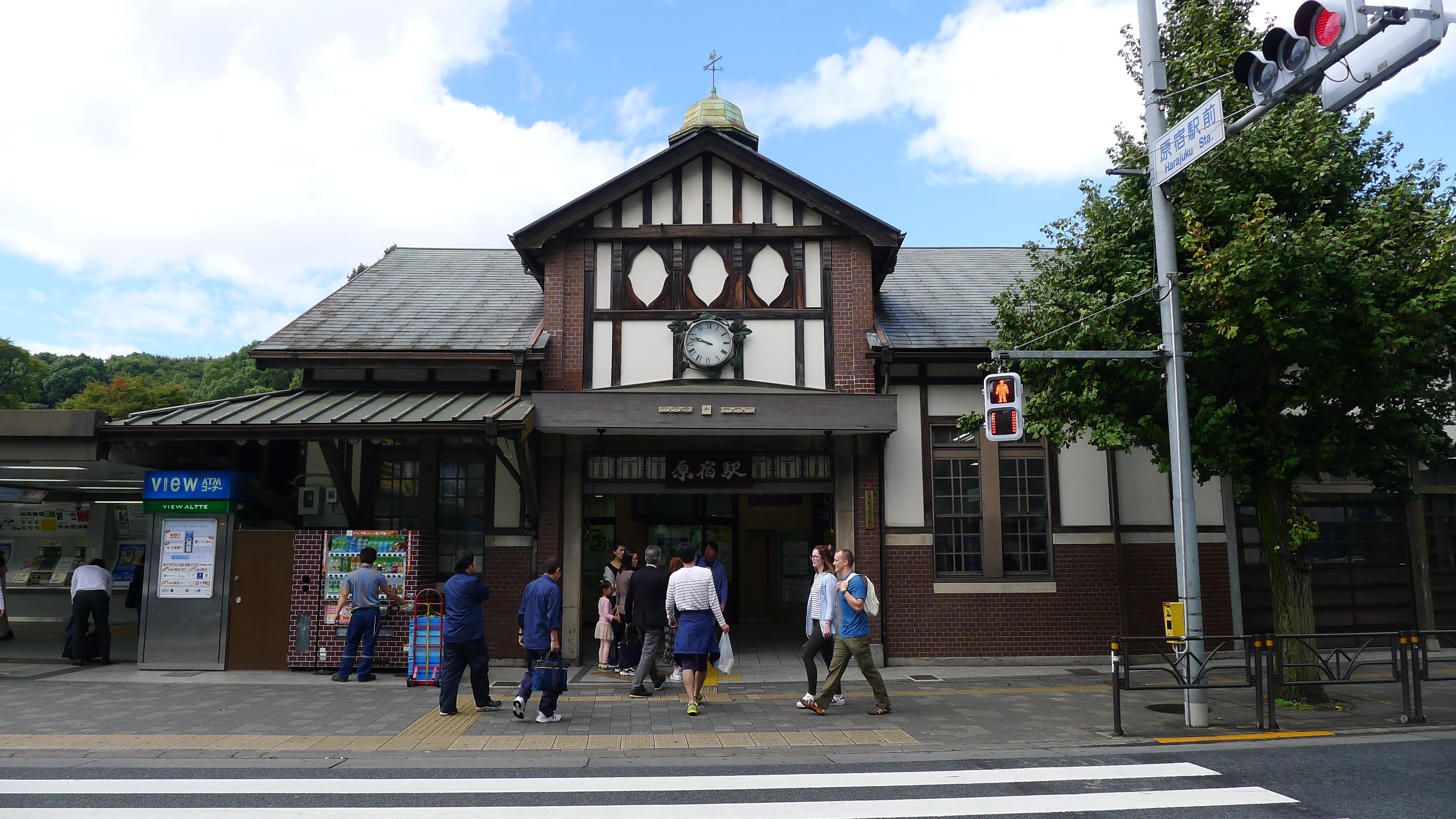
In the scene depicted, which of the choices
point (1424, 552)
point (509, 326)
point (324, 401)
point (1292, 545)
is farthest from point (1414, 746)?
point (324, 401)

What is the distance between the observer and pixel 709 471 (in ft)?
42.9

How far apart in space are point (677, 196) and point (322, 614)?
7948mm

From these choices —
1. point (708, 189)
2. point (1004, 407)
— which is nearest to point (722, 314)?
point (708, 189)

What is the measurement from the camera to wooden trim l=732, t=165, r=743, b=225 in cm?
1339

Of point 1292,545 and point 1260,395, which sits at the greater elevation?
point 1260,395

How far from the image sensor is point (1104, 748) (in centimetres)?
798

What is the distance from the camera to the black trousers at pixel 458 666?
897cm

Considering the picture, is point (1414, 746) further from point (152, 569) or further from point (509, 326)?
point (152, 569)

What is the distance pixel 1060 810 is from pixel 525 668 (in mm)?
8359

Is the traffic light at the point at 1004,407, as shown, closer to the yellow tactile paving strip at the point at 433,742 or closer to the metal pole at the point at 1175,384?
the metal pole at the point at 1175,384

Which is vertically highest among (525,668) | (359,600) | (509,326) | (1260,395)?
(509,326)

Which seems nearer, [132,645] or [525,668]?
[525,668]

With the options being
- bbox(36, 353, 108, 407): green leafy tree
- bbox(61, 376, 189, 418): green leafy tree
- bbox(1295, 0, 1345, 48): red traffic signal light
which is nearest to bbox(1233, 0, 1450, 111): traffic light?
bbox(1295, 0, 1345, 48): red traffic signal light

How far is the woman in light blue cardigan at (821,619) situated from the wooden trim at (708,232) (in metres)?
5.57
